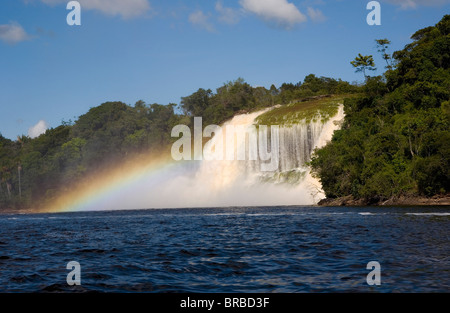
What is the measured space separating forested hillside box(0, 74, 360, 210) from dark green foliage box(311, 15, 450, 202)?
203ft

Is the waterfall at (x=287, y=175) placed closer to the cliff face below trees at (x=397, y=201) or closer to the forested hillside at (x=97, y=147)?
the cliff face below trees at (x=397, y=201)

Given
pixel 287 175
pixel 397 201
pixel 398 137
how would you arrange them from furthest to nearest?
pixel 287 175 < pixel 398 137 < pixel 397 201

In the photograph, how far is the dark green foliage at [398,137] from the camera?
52.8m

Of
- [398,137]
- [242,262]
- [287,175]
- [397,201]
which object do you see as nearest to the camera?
[242,262]

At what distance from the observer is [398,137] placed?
58.7 m

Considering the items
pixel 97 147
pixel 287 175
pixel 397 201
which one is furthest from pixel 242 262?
pixel 97 147

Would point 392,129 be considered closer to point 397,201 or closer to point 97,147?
point 397,201

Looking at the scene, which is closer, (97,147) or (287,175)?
(287,175)

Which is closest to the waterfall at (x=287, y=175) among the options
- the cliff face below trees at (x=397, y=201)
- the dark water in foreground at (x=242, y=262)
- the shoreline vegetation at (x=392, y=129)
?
the shoreline vegetation at (x=392, y=129)

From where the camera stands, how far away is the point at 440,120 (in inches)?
2190

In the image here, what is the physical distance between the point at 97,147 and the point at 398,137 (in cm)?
11672

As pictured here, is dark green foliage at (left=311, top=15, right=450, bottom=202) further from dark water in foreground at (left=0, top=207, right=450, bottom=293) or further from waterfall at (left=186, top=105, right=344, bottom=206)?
dark water in foreground at (left=0, top=207, right=450, bottom=293)

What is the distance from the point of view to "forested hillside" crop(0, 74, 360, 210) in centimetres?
14788

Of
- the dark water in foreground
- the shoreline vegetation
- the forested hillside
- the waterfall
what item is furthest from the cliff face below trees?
the forested hillside
